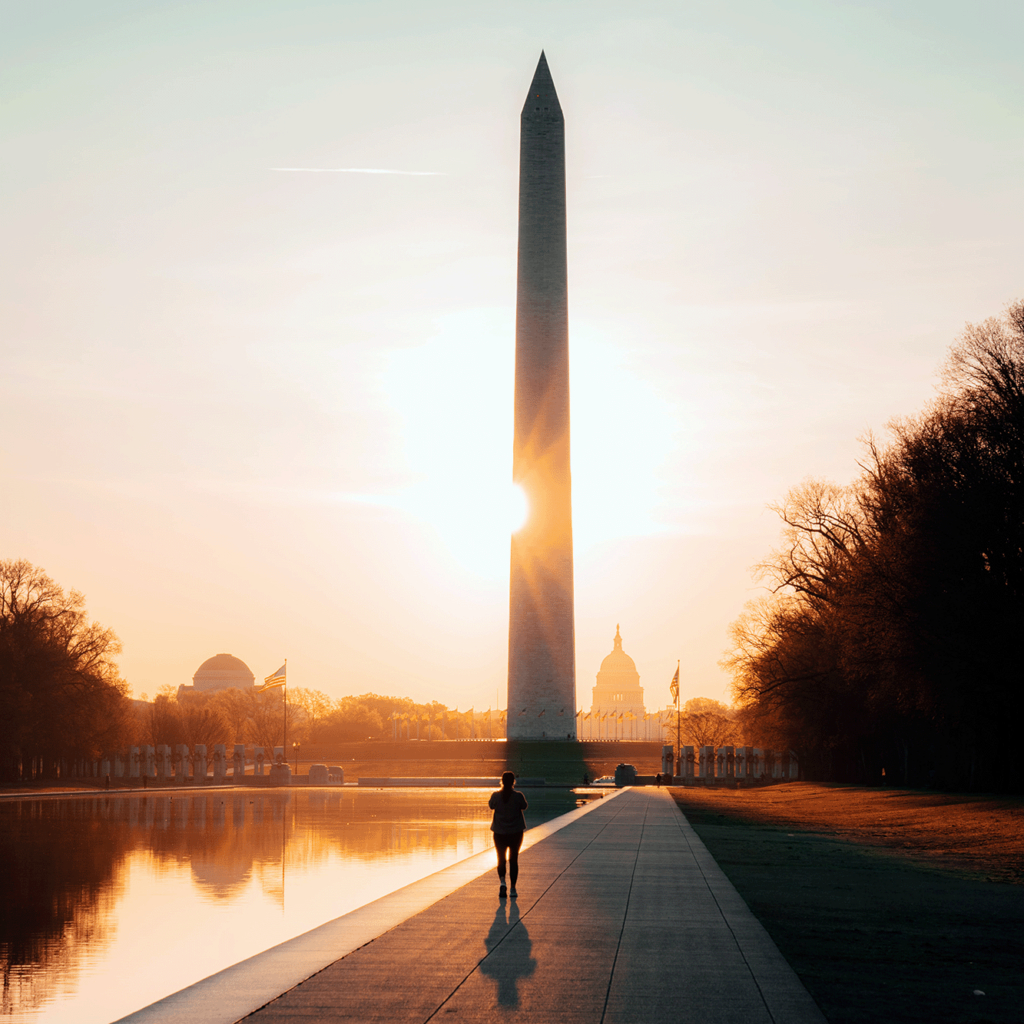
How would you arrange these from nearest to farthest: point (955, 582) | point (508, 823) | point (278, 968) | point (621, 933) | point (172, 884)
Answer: point (278, 968) < point (621, 933) < point (508, 823) < point (172, 884) < point (955, 582)

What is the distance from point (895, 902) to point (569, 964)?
6822mm

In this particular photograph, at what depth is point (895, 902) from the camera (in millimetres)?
15594

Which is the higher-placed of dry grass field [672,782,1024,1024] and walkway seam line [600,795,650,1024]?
walkway seam line [600,795,650,1024]

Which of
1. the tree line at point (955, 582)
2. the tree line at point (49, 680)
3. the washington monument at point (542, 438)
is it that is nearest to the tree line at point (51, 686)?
the tree line at point (49, 680)

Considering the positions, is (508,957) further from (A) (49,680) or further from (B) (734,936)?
(A) (49,680)

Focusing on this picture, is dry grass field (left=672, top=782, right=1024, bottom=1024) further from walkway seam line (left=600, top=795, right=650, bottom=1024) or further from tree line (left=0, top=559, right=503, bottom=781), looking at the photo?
tree line (left=0, top=559, right=503, bottom=781)

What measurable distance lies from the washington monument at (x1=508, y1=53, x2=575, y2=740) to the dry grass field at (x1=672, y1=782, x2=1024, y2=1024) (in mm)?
30128

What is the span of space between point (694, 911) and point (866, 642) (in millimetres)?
26920

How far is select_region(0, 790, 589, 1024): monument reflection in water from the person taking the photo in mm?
12266

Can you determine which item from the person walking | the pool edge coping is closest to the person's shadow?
the pool edge coping

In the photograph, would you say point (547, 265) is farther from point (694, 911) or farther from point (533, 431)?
point (694, 911)

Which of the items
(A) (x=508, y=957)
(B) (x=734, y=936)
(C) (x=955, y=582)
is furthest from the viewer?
(C) (x=955, y=582)

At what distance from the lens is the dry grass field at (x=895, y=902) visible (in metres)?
9.74

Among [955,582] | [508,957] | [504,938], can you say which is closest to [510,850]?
[504,938]
